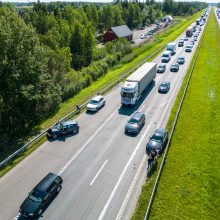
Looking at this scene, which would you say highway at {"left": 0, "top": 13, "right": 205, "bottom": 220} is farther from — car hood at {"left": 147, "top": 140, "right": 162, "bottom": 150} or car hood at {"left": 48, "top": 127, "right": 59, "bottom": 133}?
car hood at {"left": 48, "top": 127, "right": 59, "bottom": 133}

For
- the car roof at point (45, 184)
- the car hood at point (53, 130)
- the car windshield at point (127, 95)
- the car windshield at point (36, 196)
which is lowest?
the car hood at point (53, 130)

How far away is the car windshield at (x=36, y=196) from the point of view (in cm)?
2219

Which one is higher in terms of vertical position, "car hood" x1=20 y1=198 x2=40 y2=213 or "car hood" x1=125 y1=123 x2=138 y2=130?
"car hood" x1=20 y1=198 x2=40 y2=213

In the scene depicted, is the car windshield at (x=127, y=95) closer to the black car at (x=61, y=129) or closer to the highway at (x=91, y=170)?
the highway at (x=91, y=170)

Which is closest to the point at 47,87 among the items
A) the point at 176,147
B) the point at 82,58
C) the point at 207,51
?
the point at 176,147

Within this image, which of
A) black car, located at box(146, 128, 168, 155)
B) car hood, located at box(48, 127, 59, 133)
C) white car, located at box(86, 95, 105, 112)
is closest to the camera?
black car, located at box(146, 128, 168, 155)

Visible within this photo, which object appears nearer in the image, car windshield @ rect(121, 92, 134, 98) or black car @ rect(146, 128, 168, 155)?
black car @ rect(146, 128, 168, 155)

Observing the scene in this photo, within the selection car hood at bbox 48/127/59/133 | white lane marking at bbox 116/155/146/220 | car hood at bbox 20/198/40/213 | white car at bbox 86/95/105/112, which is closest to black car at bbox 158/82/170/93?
white car at bbox 86/95/105/112

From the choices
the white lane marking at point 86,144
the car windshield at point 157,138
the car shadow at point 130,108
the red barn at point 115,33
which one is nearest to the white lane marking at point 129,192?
the car windshield at point 157,138

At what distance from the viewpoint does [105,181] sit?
2611 cm

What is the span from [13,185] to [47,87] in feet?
56.2

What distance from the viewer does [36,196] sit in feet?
73.5

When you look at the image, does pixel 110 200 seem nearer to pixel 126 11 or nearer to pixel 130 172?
pixel 130 172

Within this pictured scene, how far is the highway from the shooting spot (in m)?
22.9
